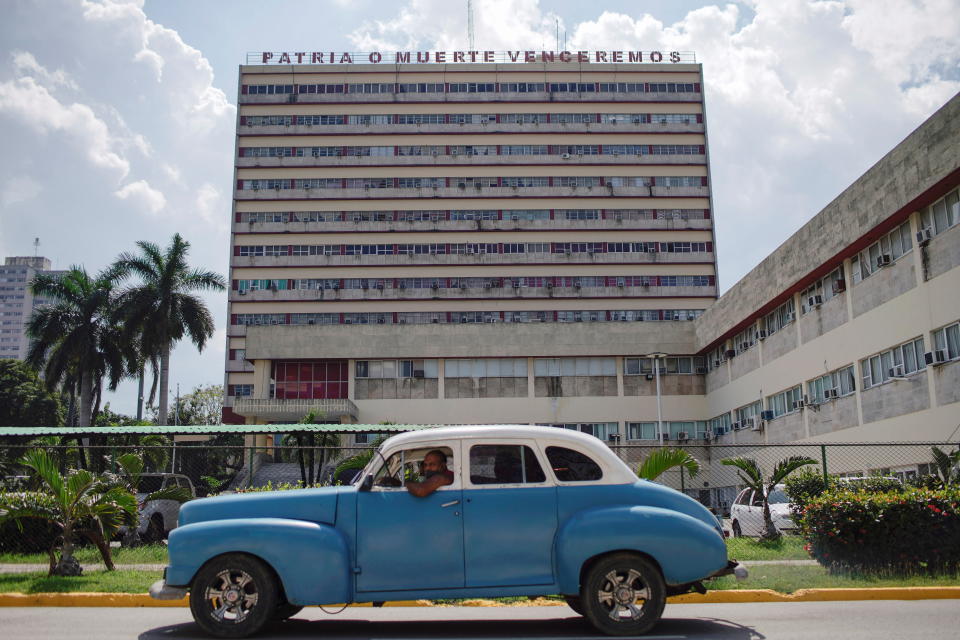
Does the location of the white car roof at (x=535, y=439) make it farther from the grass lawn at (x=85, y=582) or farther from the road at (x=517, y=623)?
the grass lawn at (x=85, y=582)

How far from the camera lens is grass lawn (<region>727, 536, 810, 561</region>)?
1493 centimetres

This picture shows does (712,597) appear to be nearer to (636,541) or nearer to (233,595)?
(636,541)

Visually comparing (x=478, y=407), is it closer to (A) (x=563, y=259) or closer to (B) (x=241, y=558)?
(A) (x=563, y=259)

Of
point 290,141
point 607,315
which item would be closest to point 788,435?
point 607,315

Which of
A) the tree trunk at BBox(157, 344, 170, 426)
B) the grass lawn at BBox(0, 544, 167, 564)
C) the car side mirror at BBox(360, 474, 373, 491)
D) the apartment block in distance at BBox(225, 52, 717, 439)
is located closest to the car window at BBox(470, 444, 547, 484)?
the car side mirror at BBox(360, 474, 373, 491)

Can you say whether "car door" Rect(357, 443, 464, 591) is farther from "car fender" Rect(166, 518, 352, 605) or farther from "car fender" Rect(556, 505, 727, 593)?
"car fender" Rect(556, 505, 727, 593)

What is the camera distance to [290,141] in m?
78.4

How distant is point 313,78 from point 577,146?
25.8 meters

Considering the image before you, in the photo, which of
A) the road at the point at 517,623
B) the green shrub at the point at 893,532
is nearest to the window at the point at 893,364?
the green shrub at the point at 893,532

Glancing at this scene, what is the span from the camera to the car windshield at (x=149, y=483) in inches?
815

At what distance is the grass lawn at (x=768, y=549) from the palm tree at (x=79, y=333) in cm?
4380

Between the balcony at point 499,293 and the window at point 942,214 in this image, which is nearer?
the window at point 942,214

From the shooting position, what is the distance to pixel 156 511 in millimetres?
19391

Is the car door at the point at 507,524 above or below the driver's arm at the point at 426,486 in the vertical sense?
below
